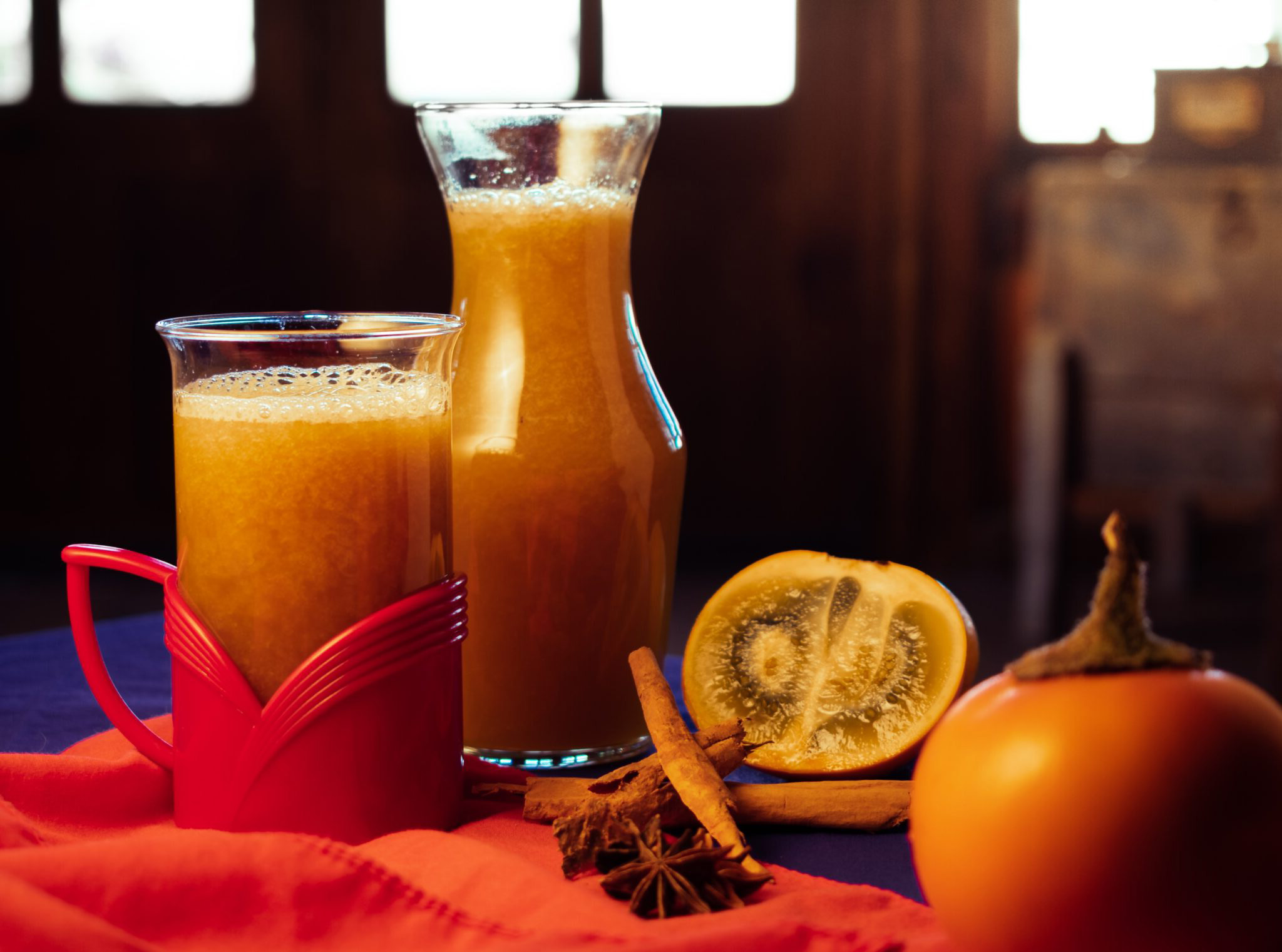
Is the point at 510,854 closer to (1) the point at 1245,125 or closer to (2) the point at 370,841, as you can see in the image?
(2) the point at 370,841

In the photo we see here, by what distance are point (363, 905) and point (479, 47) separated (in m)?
3.57

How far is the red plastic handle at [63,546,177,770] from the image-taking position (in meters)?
0.77

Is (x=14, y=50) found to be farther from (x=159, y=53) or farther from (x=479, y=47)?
(x=479, y=47)

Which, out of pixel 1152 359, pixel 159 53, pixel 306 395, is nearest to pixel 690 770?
pixel 306 395

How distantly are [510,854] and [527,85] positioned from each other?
3480mm

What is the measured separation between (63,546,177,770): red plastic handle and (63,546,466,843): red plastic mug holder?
0.03 metres

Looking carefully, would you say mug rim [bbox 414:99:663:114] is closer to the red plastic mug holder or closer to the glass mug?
the glass mug

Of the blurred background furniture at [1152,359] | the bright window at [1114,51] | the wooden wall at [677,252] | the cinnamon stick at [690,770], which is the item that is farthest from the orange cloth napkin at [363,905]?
the bright window at [1114,51]

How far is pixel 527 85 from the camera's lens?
3.91 m

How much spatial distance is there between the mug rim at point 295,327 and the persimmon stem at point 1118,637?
35cm

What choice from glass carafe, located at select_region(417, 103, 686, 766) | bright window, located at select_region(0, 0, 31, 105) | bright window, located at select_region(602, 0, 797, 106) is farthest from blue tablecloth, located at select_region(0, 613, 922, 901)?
bright window, located at select_region(0, 0, 31, 105)

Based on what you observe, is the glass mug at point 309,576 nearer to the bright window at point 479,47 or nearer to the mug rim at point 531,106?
the mug rim at point 531,106

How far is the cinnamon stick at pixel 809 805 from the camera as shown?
2.45ft

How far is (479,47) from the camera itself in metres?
3.90
